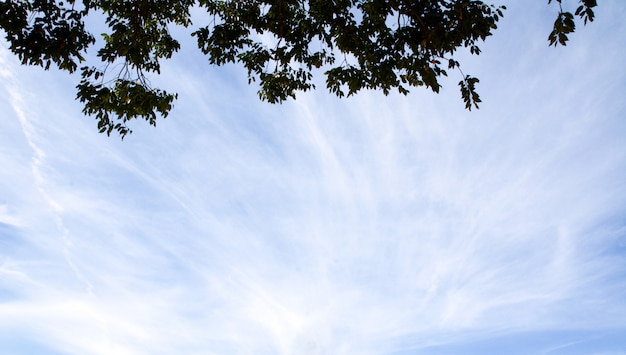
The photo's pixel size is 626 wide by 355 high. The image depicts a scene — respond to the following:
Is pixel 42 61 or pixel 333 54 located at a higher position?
pixel 333 54

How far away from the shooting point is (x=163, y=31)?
35.8ft

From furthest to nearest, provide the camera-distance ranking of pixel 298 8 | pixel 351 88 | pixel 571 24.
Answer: pixel 298 8 → pixel 351 88 → pixel 571 24

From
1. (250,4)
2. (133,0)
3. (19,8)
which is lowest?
(19,8)

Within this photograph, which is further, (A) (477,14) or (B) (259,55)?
(B) (259,55)

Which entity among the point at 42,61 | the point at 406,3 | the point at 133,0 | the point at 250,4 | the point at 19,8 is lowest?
the point at 42,61

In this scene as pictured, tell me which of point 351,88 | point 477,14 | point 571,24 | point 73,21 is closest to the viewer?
point 571,24

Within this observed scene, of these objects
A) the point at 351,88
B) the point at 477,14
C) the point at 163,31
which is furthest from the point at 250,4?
the point at 477,14

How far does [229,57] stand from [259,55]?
771 millimetres

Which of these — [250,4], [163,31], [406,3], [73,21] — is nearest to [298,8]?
[250,4]

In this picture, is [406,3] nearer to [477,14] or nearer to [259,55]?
[477,14]

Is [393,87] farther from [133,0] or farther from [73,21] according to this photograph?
[73,21]

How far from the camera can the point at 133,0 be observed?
31.2 feet

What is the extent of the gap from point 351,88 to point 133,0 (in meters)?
5.30

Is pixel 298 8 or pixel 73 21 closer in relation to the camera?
pixel 73 21
